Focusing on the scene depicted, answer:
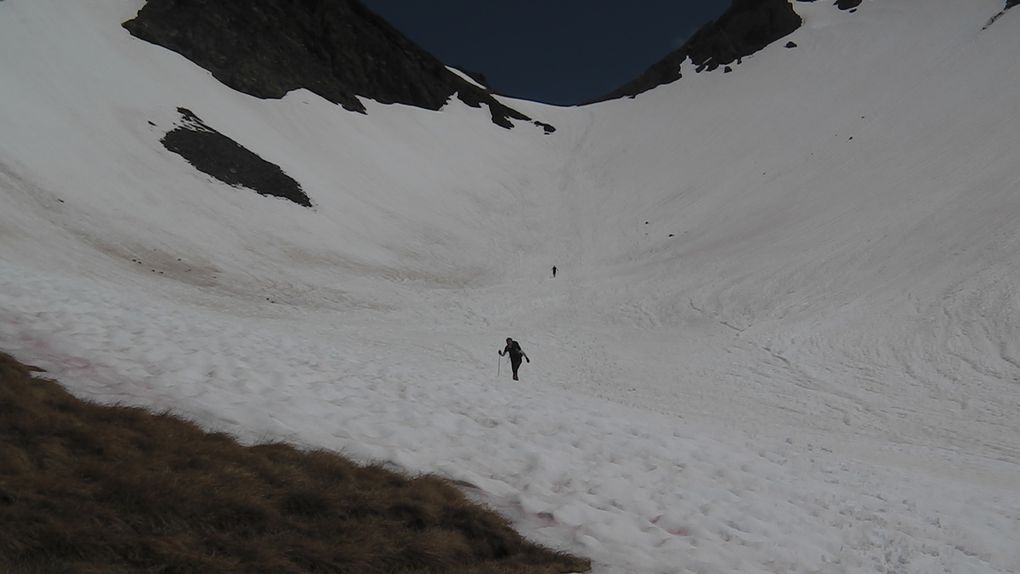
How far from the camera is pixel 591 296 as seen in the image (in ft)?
94.1

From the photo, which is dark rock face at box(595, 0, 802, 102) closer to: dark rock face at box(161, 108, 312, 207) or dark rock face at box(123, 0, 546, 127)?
dark rock face at box(123, 0, 546, 127)

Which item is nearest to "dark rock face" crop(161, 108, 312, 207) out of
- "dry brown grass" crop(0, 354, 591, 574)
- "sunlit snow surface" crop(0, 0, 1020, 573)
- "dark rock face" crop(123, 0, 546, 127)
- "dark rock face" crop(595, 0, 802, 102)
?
"sunlit snow surface" crop(0, 0, 1020, 573)

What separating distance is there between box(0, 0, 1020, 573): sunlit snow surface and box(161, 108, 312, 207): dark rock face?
1.22m

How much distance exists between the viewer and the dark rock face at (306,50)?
48.2 m

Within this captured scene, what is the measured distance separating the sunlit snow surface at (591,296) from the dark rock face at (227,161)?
48.2 inches

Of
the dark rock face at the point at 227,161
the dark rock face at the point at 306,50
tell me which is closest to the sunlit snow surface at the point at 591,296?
the dark rock face at the point at 227,161

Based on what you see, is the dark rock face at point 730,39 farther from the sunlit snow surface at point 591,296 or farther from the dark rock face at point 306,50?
the dark rock face at point 306,50

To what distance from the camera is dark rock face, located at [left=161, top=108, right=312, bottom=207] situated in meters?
32.3

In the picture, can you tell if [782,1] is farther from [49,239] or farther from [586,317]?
[49,239]

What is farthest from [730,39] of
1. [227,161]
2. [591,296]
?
[227,161]

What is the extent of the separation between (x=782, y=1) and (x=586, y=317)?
8775 centimetres

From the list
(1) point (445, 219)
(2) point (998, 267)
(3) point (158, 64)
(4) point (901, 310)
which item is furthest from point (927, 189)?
(3) point (158, 64)

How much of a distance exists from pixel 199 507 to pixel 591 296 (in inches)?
982

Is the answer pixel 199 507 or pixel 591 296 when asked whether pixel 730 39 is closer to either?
pixel 591 296
